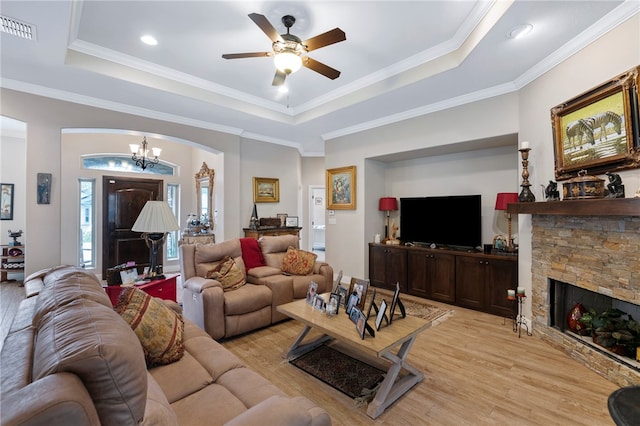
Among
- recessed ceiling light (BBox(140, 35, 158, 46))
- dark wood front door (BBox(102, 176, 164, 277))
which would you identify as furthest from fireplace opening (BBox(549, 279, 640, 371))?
dark wood front door (BBox(102, 176, 164, 277))

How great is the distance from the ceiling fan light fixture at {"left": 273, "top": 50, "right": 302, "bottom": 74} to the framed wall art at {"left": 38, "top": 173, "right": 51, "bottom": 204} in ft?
11.0

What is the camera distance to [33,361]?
3.12 ft

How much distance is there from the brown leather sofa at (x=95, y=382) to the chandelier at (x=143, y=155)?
4720 mm

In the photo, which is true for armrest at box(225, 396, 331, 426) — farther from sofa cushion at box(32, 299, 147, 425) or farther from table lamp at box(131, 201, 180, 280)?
table lamp at box(131, 201, 180, 280)

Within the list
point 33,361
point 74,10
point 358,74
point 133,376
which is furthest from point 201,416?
point 358,74

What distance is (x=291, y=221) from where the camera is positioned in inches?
249

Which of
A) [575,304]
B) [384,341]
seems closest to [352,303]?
[384,341]

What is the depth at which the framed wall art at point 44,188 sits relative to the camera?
368 cm

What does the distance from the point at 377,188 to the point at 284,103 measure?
2.21 m

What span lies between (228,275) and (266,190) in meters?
2.98

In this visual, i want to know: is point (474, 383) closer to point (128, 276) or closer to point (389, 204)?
point (389, 204)

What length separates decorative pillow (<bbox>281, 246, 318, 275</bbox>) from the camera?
155 inches

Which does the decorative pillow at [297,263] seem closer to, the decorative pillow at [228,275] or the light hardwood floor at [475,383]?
the decorative pillow at [228,275]

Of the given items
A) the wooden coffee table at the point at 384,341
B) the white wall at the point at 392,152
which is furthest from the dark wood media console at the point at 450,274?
the wooden coffee table at the point at 384,341
